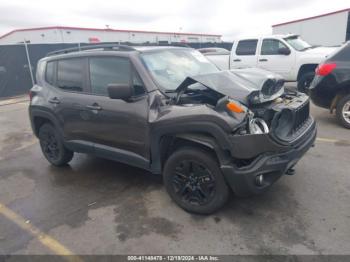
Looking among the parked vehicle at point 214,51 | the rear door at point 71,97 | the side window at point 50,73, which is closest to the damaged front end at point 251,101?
the rear door at point 71,97

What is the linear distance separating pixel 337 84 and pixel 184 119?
13.4 ft

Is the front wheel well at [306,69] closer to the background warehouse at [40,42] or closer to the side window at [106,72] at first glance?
the background warehouse at [40,42]

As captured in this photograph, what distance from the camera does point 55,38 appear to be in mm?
21281

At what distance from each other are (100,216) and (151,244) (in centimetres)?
84

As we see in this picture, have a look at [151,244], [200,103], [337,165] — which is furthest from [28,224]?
[337,165]

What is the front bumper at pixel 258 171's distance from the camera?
2822 millimetres

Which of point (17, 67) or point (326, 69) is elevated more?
point (326, 69)

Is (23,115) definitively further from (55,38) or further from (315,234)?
(55,38)

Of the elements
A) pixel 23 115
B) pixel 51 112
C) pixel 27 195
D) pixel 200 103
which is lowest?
pixel 23 115

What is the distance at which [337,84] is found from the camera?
5738 mm

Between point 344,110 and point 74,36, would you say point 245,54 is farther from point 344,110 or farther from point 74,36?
point 74,36

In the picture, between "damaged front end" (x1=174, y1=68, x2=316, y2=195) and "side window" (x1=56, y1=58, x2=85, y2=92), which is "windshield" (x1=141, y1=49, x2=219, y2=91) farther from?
"side window" (x1=56, y1=58, x2=85, y2=92)

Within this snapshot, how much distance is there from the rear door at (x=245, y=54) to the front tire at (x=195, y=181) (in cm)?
770

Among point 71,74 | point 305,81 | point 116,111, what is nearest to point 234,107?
point 116,111
